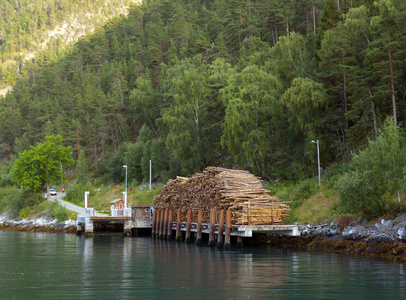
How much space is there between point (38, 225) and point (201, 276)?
150 feet

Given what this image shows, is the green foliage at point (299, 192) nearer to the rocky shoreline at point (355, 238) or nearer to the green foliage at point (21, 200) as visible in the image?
the rocky shoreline at point (355, 238)

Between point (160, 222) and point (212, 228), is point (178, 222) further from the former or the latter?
point (212, 228)

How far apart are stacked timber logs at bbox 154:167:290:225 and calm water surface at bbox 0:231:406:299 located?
2883mm

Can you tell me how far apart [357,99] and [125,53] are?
85.2 metres

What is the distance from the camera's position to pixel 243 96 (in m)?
50.3

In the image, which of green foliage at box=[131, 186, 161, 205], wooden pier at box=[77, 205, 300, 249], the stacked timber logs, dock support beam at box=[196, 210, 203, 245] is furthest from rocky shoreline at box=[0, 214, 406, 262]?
green foliage at box=[131, 186, 161, 205]

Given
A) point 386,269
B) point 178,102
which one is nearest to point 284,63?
point 178,102

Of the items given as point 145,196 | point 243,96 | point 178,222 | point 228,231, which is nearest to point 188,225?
point 178,222

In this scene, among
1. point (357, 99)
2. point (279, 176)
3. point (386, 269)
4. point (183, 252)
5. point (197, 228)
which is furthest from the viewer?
point (279, 176)

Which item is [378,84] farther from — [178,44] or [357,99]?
[178,44]

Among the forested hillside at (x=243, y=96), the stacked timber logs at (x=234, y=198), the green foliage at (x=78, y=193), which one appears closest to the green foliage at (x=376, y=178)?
the stacked timber logs at (x=234, y=198)

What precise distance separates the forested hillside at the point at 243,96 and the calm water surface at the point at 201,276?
1608cm

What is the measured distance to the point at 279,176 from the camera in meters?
47.3

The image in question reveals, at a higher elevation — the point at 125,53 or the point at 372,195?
the point at 125,53
